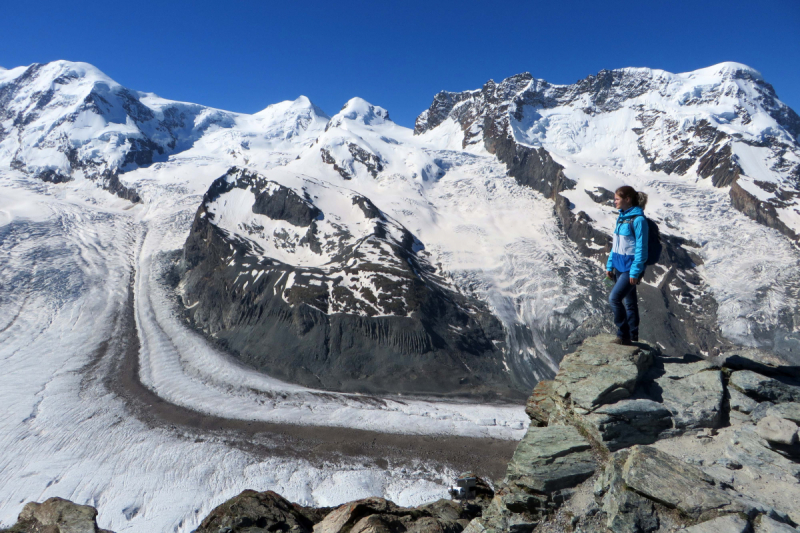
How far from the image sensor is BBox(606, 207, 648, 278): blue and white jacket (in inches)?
377

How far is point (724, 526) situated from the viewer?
6.36 meters

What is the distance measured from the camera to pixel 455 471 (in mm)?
36031

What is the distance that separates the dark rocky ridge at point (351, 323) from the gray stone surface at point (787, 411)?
155 ft

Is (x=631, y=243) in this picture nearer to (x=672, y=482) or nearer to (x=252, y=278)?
(x=672, y=482)

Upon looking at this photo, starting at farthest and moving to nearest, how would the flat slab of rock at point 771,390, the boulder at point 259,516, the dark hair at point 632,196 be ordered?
1. the boulder at point 259,516
2. the dark hair at point 632,196
3. the flat slab of rock at point 771,390

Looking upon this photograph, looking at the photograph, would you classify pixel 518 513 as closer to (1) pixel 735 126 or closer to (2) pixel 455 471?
(2) pixel 455 471

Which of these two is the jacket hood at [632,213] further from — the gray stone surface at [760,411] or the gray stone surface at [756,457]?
the gray stone surface at [756,457]

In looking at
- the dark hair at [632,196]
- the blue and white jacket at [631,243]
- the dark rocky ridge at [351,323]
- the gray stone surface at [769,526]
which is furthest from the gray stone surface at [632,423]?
the dark rocky ridge at [351,323]

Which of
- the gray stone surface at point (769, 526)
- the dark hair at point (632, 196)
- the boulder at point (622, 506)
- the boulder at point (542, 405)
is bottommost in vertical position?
the boulder at point (622, 506)

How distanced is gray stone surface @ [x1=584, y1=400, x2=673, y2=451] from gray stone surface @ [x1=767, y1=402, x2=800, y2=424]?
72.3 inches

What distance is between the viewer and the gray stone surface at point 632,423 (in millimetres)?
9031

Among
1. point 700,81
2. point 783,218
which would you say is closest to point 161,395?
point 783,218

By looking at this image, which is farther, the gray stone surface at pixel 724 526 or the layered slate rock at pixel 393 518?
the layered slate rock at pixel 393 518

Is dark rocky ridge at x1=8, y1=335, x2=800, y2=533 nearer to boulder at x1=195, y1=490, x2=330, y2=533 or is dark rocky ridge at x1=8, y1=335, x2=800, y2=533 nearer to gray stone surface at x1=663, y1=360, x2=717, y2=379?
gray stone surface at x1=663, y1=360, x2=717, y2=379
